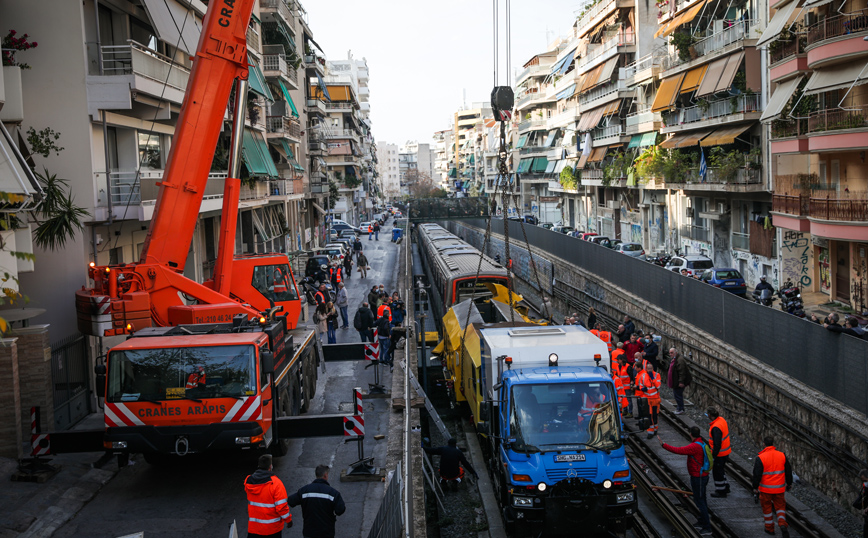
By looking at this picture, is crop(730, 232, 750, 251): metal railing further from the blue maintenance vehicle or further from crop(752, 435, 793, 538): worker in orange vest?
the blue maintenance vehicle

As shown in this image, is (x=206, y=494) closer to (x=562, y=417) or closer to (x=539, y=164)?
(x=562, y=417)

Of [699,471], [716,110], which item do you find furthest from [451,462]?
[716,110]

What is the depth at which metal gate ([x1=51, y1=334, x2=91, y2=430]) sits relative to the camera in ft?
44.3

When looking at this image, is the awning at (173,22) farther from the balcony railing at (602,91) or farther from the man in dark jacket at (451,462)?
the balcony railing at (602,91)

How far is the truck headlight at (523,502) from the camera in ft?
31.9

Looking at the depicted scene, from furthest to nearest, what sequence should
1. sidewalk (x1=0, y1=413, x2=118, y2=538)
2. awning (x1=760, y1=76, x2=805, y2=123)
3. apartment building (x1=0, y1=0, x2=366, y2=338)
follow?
awning (x1=760, y1=76, x2=805, y2=123), apartment building (x1=0, y1=0, x2=366, y2=338), sidewalk (x1=0, y1=413, x2=118, y2=538)

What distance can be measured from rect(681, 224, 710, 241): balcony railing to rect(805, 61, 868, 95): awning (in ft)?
49.8

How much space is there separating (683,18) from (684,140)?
220 inches

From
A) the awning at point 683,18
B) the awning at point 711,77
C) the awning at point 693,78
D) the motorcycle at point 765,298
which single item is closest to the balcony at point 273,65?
the awning at point 683,18

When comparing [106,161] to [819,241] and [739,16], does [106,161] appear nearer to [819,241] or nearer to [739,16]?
[819,241]

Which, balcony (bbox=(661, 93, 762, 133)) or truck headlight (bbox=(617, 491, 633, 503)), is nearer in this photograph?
truck headlight (bbox=(617, 491, 633, 503))

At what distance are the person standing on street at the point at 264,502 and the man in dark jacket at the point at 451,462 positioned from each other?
→ 449cm

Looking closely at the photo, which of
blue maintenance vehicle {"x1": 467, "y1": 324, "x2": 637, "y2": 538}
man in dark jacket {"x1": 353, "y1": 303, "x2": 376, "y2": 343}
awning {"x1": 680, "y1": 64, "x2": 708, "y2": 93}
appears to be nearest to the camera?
blue maintenance vehicle {"x1": 467, "y1": 324, "x2": 637, "y2": 538}

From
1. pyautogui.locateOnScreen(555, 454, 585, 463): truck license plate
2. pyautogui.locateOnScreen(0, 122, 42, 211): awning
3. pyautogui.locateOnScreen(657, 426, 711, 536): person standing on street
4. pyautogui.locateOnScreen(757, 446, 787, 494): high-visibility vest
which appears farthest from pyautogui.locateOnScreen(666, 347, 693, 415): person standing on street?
A: pyautogui.locateOnScreen(0, 122, 42, 211): awning
